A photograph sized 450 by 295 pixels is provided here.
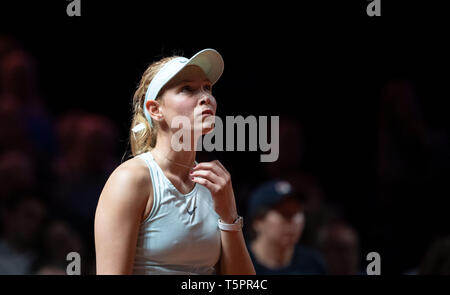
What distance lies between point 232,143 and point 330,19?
6.49ft

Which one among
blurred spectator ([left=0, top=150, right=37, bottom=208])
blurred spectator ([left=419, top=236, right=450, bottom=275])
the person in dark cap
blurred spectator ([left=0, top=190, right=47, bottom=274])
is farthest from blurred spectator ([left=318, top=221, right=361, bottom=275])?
blurred spectator ([left=0, top=150, right=37, bottom=208])

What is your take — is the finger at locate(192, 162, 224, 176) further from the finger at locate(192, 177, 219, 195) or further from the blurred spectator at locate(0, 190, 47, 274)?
the blurred spectator at locate(0, 190, 47, 274)

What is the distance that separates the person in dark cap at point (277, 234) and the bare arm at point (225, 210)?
1459mm

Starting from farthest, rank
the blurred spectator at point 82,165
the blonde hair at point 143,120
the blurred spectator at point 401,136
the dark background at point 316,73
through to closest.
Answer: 1. the blurred spectator at point 401,136
2. the blurred spectator at point 82,165
3. the dark background at point 316,73
4. the blonde hair at point 143,120

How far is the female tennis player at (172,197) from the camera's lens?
1.94m

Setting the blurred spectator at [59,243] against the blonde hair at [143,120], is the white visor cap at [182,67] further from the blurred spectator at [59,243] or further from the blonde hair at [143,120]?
the blurred spectator at [59,243]

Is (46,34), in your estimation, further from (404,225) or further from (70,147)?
(404,225)

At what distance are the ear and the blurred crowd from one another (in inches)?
66.8

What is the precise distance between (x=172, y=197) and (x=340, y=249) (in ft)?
7.53

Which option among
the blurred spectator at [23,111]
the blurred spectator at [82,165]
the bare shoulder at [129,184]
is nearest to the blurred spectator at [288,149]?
the blurred spectator at [82,165]

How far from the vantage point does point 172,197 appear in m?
2.04

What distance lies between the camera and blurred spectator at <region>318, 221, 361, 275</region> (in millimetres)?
4070

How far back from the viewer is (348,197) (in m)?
4.34
